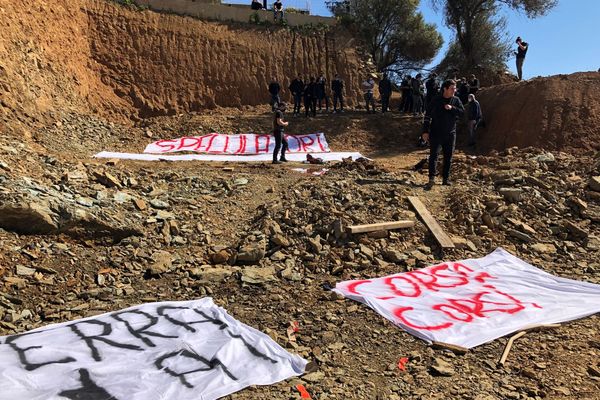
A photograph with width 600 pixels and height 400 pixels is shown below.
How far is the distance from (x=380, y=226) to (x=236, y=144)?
890cm

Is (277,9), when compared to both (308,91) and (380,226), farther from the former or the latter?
(380,226)

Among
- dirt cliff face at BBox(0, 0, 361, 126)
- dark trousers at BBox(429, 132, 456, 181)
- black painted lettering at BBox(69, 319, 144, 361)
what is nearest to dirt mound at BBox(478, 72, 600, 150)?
dark trousers at BBox(429, 132, 456, 181)

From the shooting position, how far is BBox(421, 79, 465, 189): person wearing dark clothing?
7445 mm

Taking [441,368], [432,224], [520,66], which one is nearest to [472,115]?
[520,66]

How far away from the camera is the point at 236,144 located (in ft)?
47.0

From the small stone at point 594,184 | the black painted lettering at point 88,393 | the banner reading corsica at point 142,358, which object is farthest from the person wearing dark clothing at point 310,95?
the black painted lettering at point 88,393

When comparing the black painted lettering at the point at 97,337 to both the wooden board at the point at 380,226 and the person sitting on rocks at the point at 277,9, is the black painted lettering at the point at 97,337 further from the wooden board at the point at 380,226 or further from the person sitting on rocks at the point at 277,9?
the person sitting on rocks at the point at 277,9

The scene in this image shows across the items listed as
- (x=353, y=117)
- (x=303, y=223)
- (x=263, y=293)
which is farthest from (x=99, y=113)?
(x=263, y=293)

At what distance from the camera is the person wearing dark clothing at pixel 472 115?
42.4ft

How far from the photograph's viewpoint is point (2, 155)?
6.61m

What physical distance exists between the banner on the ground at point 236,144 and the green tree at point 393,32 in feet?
31.5

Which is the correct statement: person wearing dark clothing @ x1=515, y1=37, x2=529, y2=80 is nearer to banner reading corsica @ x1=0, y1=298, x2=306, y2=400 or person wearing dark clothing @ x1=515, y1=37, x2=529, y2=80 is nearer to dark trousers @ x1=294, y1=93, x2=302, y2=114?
dark trousers @ x1=294, y1=93, x2=302, y2=114

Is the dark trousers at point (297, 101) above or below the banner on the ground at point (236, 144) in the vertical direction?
above

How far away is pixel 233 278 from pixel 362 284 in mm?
1379
